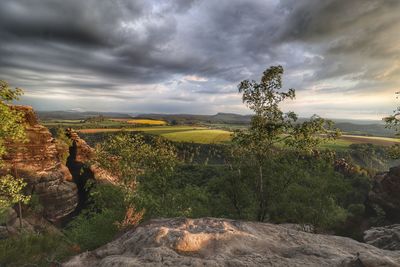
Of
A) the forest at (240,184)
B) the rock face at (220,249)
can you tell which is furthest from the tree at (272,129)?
the rock face at (220,249)

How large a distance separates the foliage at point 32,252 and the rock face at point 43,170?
46420mm

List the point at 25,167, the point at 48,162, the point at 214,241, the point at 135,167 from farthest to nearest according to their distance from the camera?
the point at 48,162, the point at 25,167, the point at 135,167, the point at 214,241

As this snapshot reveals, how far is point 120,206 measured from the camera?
3397 cm

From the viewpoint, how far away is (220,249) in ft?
39.8

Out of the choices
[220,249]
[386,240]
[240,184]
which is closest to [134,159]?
[240,184]

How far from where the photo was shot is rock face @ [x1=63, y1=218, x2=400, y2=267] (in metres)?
10.9

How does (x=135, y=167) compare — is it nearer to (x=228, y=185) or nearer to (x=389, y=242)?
(x=228, y=185)

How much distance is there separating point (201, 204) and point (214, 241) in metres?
24.8

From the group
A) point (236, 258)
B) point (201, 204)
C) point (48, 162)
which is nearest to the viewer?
point (236, 258)

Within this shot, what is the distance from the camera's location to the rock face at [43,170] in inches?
2352

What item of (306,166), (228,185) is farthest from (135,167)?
(306,166)

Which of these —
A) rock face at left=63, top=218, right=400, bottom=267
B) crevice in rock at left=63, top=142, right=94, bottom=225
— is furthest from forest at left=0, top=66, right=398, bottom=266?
crevice in rock at left=63, top=142, right=94, bottom=225

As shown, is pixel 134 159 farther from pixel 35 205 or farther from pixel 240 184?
pixel 35 205

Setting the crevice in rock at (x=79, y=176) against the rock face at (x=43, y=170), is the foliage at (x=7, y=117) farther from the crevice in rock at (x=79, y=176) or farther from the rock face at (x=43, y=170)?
the crevice in rock at (x=79, y=176)
